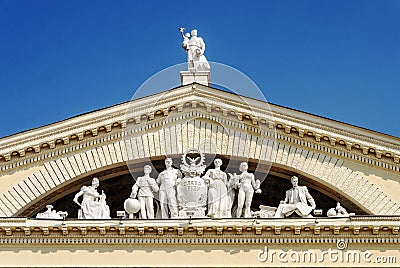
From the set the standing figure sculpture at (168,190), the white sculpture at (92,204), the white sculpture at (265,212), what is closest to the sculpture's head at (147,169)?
the standing figure sculpture at (168,190)

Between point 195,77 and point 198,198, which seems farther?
point 195,77

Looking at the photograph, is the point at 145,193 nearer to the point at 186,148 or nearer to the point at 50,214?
the point at 186,148

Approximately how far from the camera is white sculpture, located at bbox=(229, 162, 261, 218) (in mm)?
18834

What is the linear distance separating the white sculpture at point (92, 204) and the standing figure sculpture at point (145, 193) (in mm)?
532

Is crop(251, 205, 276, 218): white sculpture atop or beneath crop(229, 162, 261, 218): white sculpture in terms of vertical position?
beneath

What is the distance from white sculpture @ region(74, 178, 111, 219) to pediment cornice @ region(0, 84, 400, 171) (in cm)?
113

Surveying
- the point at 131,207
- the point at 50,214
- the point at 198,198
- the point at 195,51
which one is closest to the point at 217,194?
the point at 198,198

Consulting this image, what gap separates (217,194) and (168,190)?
0.86 meters

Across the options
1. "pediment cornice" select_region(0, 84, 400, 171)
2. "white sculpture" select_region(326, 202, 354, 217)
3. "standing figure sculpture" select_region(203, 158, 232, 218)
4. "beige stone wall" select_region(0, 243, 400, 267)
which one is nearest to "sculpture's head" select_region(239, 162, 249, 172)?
"standing figure sculpture" select_region(203, 158, 232, 218)

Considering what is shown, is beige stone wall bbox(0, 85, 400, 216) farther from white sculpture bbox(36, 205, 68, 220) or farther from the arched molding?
white sculpture bbox(36, 205, 68, 220)

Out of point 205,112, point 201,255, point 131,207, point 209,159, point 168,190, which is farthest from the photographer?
point 205,112

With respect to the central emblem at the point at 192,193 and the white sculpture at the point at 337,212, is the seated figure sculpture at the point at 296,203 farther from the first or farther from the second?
the central emblem at the point at 192,193

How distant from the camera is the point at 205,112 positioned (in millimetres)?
20297

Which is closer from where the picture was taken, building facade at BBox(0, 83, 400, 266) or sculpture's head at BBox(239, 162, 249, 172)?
building facade at BBox(0, 83, 400, 266)
